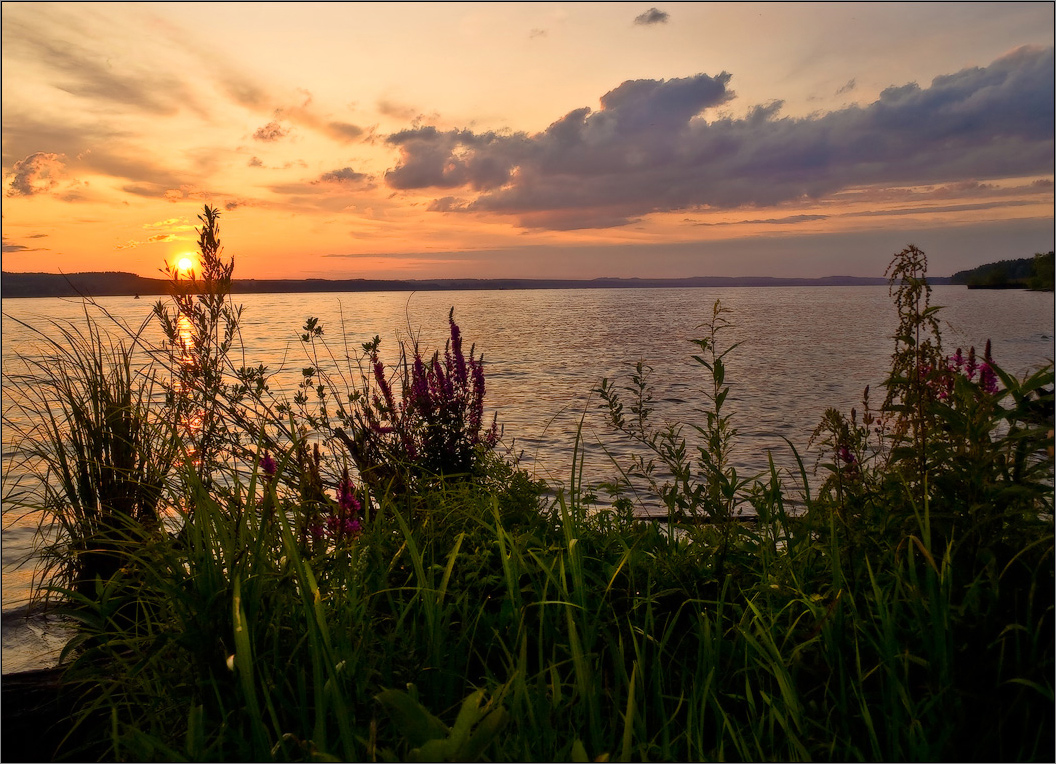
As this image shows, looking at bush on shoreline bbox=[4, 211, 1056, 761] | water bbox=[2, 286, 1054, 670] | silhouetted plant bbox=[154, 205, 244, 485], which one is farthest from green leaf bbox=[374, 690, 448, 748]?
silhouetted plant bbox=[154, 205, 244, 485]

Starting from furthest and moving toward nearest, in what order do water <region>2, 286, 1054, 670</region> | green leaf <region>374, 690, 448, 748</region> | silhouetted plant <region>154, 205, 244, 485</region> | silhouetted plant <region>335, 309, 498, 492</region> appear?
1. water <region>2, 286, 1054, 670</region>
2. silhouetted plant <region>335, 309, 498, 492</region>
3. silhouetted plant <region>154, 205, 244, 485</region>
4. green leaf <region>374, 690, 448, 748</region>

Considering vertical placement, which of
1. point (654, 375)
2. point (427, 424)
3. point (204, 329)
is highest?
point (204, 329)

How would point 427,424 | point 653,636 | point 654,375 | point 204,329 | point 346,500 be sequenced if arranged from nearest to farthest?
point 653,636, point 346,500, point 204,329, point 427,424, point 654,375

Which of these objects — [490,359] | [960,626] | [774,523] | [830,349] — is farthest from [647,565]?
[830,349]

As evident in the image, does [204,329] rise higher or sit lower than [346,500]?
higher

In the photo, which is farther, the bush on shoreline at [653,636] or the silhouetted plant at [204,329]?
the silhouetted plant at [204,329]

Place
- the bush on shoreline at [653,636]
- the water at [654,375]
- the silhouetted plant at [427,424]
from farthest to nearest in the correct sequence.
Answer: the water at [654,375]
the silhouetted plant at [427,424]
the bush on shoreline at [653,636]

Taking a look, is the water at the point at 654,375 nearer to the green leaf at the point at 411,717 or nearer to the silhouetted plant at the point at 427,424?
the silhouetted plant at the point at 427,424

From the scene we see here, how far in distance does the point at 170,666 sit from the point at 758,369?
14405 millimetres

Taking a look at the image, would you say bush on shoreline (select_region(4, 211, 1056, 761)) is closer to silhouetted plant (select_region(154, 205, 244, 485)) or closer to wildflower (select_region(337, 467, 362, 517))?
wildflower (select_region(337, 467, 362, 517))

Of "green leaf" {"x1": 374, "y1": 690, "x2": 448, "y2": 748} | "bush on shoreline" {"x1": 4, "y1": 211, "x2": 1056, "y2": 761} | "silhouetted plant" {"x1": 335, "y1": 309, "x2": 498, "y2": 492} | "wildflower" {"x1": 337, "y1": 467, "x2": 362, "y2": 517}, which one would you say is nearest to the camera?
"green leaf" {"x1": 374, "y1": 690, "x2": 448, "y2": 748}

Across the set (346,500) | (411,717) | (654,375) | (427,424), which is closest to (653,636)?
(411,717)

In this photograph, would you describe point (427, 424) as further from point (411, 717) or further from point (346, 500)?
point (411, 717)

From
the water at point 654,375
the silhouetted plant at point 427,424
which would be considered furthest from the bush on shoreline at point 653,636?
the silhouetted plant at point 427,424
